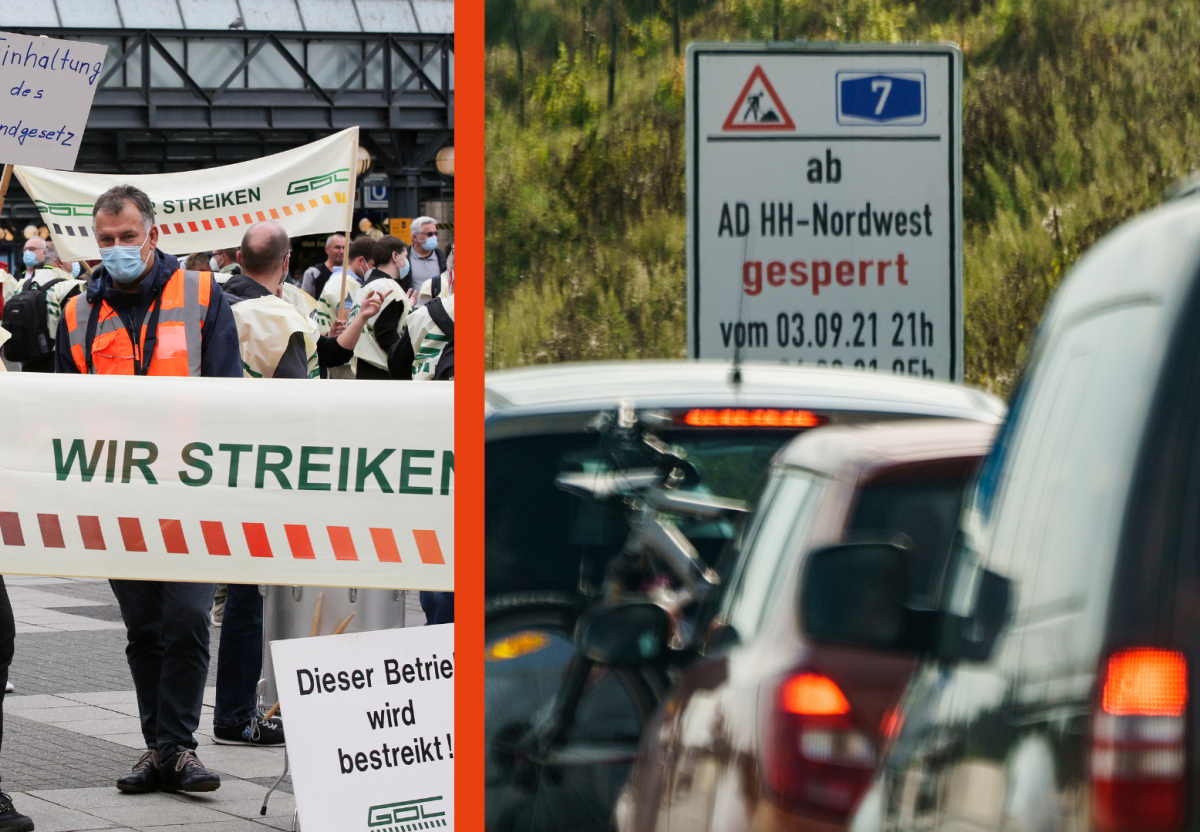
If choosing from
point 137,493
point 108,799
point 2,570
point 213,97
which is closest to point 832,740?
point 137,493

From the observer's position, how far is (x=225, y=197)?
410 inches

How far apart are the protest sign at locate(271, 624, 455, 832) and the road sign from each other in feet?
8.29

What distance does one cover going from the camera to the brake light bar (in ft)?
5.24

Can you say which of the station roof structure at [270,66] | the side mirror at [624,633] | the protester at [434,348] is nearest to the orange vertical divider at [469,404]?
the side mirror at [624,633]

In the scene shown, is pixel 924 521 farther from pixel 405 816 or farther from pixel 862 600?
pixel 405 816

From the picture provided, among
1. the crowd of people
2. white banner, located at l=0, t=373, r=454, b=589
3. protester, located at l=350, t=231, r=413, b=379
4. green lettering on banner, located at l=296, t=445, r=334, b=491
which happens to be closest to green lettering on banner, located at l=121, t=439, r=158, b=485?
white banner, located at l=0, t=373, r=454, b=589

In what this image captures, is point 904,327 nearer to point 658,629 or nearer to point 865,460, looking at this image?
point 865,460

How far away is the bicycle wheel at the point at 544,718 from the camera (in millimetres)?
1662

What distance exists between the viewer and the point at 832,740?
1.53 metres

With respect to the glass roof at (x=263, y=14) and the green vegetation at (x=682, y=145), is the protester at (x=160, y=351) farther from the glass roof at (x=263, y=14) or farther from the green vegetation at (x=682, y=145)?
the glass roof at (x=263, y=14)

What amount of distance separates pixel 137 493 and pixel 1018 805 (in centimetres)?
290

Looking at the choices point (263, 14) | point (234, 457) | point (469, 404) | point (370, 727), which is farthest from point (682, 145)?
point (263, 14)

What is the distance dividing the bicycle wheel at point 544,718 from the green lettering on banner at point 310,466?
2126 millimetres

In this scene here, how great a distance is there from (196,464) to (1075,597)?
2.83 m
